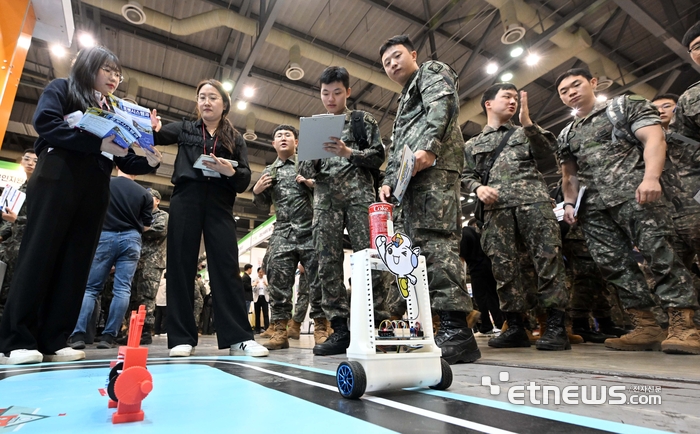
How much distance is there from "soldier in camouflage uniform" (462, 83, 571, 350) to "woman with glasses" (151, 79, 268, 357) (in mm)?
1561

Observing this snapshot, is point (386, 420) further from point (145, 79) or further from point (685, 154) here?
point (145, 79)

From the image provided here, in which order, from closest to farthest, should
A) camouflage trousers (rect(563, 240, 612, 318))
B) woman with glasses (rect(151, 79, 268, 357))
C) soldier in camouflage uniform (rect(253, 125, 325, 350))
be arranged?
woman with glasses (rect(151, 79, 268, 357)), soldier in camouflage uniform (rect(253, 125, 325, 350)), camouflage trousers (rect(563, 240, 612, 318))

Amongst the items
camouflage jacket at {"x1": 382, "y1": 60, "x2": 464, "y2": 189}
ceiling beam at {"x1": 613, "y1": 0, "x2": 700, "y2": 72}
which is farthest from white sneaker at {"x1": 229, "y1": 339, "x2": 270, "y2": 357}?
ceiling beam at {"x1": 613, "y1": 0, "x2": 700, "y2": 72}

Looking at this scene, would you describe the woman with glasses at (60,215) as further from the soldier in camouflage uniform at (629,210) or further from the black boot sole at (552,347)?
the soldier in camouflage uniform at (629,210)

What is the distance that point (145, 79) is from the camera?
24.6 feet

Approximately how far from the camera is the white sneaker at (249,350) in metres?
1.96

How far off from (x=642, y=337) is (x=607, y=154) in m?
1.06

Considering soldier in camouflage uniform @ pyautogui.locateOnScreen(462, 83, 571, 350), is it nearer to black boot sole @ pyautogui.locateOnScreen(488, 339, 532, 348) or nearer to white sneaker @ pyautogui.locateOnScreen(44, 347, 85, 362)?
black boot sole @ pyautogui.locateOnScreen(488, 339, 532, 348)

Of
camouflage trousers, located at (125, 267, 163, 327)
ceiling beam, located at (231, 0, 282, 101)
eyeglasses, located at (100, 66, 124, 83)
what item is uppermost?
ceiling beam, located at (231, 0, 282, 101)

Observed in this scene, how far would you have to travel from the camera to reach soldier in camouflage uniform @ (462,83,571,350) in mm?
2281

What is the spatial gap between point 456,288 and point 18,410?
4.56 feet

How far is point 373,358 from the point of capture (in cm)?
95

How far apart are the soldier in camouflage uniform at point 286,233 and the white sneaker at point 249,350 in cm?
59

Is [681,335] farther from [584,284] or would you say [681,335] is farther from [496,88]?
[496,88]
